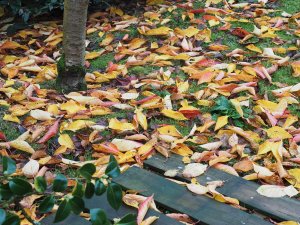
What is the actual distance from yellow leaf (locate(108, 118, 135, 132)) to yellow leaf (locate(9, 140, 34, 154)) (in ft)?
1.55

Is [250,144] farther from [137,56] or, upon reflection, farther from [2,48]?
[2,48]

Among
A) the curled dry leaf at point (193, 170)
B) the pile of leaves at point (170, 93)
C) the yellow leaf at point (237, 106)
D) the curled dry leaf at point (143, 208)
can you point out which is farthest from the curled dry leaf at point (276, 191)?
the yellow leaf at point (237, 106)

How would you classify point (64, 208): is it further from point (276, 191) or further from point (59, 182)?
point (276, 191)

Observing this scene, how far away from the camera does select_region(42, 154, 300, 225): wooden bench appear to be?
7.88ft

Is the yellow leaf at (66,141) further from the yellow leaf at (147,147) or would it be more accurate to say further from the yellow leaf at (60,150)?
the yellow leaf at (147,147)

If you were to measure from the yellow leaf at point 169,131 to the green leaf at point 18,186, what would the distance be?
173 centimetres

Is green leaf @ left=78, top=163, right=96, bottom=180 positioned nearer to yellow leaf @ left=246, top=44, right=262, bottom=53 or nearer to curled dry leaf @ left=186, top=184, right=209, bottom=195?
curled dry leaf @ left=186, top=184, right=209, bottom=195

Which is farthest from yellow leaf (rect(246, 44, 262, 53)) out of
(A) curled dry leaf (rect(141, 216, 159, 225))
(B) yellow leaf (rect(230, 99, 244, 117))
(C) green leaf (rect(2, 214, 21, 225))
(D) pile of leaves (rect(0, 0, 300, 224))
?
(C) green leaf (rect(2, 214, 21, 225))

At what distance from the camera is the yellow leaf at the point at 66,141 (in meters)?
3.00

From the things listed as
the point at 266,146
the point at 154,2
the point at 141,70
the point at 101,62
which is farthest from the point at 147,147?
the point at 154,2

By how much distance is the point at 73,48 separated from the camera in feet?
11.6

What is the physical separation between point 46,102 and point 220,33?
1.65 meters

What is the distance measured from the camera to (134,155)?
114 inches

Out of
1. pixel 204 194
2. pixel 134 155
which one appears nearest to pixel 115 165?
pixel 204 194
